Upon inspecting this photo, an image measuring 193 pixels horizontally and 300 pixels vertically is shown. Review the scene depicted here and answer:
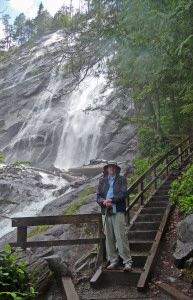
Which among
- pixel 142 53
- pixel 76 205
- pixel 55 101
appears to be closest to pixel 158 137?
pixel 76 205

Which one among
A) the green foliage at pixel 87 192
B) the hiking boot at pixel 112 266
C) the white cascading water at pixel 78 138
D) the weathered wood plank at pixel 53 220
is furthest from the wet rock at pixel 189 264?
the white cascading water at pixel 78 138

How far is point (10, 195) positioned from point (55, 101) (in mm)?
21191

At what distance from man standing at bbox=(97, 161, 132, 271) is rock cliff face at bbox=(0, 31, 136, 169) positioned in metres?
15.0

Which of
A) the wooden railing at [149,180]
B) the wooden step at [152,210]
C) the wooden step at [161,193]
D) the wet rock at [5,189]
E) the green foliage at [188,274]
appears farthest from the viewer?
the wet rock at [5,189]

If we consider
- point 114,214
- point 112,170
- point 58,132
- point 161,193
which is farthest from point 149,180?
point 58,132

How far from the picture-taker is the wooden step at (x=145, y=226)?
23.4 feet

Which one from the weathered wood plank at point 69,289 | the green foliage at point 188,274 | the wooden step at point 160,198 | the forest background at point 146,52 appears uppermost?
the forest background at point 146,52

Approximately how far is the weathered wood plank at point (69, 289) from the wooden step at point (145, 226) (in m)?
2.65

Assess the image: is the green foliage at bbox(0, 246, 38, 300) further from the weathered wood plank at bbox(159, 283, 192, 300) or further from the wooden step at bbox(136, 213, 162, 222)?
the wooden step at bbox(136, 213, 162, 222)

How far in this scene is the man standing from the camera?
16.9ft

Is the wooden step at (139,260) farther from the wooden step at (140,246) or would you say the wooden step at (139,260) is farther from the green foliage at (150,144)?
the green foliage at (150,144)

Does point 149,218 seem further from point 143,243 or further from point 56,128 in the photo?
point 56,128

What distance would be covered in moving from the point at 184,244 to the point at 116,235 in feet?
4.50

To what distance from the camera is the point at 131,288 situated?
489 centimetres
